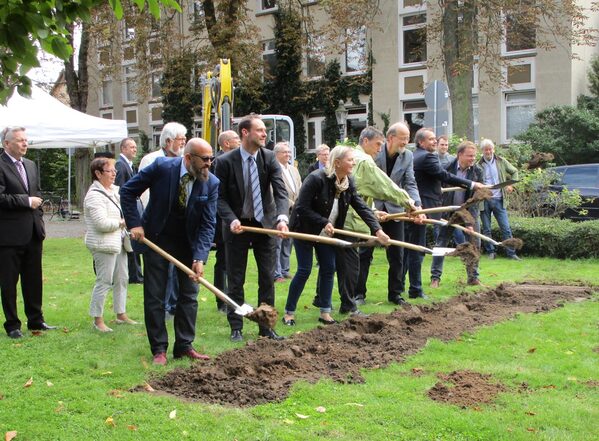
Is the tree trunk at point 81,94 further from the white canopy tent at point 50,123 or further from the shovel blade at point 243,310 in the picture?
the shovel blade at point 243,310

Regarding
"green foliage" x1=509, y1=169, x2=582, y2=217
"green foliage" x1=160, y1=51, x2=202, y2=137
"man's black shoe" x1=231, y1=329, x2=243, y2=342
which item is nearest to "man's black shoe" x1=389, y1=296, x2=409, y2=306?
"man's black shoe" x1=231, y1=329, x2=243, y2=342

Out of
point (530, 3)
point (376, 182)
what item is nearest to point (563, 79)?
point (530, 3)

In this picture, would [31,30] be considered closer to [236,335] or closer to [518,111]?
[236,335]

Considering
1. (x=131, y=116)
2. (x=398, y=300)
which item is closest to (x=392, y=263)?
(x=398, y=300)

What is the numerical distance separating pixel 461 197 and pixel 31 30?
8.91 metres

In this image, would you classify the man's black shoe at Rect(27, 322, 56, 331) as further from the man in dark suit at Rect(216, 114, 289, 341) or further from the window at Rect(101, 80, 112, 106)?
the window at Rect(101, 80, 112, 106)

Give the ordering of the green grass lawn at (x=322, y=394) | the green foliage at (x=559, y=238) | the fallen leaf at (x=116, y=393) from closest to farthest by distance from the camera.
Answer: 1. the green grass lawn at (x=322, y=394)
2. the fallen leaf at (x=116, y=393)
3. the green foliage at (x=559, y=238)

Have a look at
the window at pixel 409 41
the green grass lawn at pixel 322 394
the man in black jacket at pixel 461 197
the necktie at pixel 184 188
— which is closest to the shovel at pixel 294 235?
the necktie at pixel 184 188

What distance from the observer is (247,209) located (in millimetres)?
7348

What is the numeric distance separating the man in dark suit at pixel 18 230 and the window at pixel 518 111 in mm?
23045

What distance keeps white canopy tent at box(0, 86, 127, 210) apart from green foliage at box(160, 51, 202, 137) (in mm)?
10878

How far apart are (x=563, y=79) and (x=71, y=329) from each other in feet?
75.5

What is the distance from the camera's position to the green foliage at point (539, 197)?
50.5 feet

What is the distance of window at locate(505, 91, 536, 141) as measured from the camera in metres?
27.7
